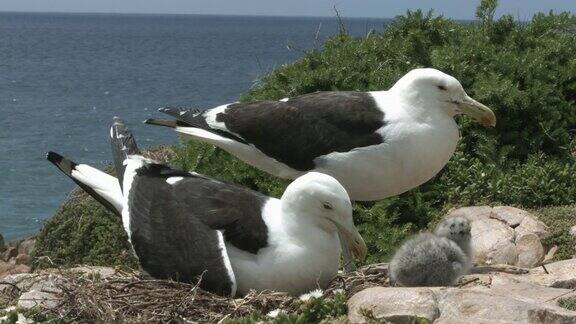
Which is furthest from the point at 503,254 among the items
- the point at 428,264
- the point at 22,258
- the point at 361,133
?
the point at 22,258

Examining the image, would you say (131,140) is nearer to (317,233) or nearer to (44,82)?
(317,233)

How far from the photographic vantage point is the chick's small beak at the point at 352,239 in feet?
24.0

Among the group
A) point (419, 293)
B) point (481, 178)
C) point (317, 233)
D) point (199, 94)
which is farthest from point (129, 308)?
point (199, 94)

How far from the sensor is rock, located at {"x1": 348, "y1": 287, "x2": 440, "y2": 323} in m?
6.09

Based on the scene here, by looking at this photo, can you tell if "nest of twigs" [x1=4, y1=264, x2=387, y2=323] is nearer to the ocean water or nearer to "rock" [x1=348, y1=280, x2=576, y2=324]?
"rock" [x1=348, y1=280, x2=576, y2=324]

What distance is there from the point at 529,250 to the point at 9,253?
9.27 m

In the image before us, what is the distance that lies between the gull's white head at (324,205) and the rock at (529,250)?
76.4 inches

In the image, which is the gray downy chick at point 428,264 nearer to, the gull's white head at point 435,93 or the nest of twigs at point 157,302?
the nest of twigs at point 157,302

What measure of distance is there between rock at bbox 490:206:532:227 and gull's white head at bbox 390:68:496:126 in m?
1.09

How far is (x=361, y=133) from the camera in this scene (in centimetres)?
836

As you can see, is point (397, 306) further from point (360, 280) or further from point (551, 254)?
point (551, 254)

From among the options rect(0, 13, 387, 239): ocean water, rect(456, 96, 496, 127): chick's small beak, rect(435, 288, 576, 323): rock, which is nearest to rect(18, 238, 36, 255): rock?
rect(0, 13, 387, 239): ocean water

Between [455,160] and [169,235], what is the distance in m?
4.07

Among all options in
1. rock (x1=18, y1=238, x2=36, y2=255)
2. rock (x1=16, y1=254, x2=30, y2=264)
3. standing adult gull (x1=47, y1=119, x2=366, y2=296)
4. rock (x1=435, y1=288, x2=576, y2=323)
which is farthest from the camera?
rock (x1=18, y1=238, x2=36, y2=255)
